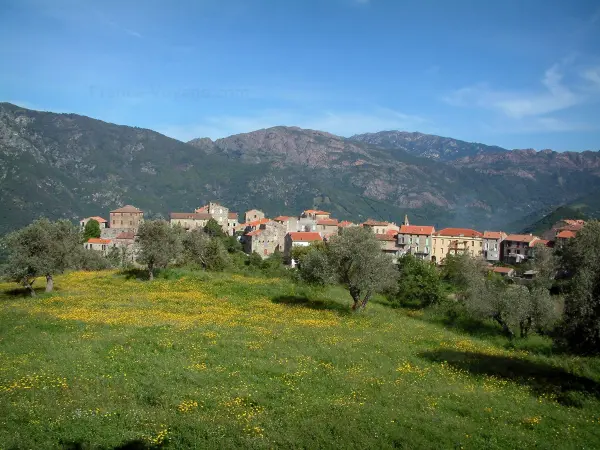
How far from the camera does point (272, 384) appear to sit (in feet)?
60.6

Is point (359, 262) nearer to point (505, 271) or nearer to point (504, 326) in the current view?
point (504, 326)

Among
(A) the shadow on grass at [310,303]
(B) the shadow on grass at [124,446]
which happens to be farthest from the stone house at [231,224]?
(B) the shadow on grass at [124,446]

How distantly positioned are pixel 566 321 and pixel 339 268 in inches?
730

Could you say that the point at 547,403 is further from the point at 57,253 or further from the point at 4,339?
the point at 57,253

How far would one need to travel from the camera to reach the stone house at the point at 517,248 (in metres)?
119

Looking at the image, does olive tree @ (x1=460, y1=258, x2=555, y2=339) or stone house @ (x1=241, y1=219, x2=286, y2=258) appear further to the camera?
stone house @ (x1=241, y1=219, x2=286, y2=258)

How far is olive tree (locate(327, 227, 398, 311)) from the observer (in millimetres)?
36531

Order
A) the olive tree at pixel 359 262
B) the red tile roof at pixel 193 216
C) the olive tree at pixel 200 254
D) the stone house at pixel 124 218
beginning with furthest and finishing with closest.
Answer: the red tile roof at pixel 193 216
the stone house at pixel 124 218
the olive tree at pixel 200 254
the olive tree at pixel 359 262

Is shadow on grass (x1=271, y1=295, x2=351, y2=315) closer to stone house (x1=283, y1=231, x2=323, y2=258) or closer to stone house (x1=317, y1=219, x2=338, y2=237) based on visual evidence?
stone house (x1=283, y1=231, x2=323, y2=258)

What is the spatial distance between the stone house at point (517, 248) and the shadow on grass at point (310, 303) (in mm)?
91469

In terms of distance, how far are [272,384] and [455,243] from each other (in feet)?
376

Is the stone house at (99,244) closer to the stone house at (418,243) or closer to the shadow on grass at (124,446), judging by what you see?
the stone house at (418,243)

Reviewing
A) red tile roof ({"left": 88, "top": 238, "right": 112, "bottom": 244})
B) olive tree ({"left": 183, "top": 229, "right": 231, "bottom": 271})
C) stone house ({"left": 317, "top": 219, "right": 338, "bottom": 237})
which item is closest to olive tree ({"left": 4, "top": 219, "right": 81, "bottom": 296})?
olive tree ({"left": 183, "top": 229, "right": 231, "bottom": 271})

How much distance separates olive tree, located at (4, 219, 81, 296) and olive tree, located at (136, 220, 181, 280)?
7987 mm
